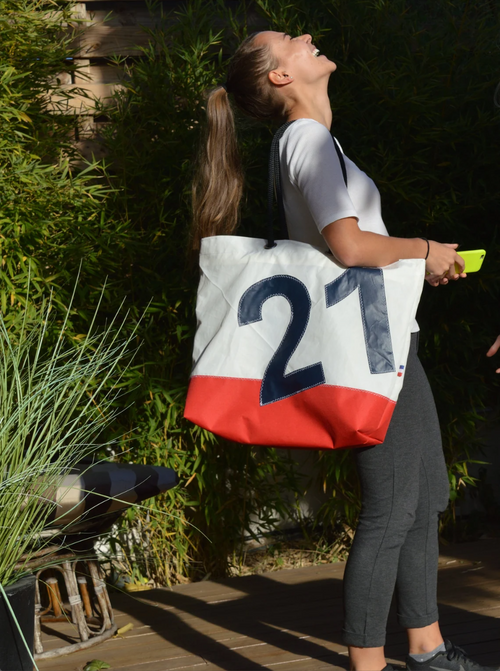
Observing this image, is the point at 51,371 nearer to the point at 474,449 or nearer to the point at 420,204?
the point at 420,204

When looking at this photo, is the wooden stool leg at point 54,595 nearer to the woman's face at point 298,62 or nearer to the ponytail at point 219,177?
the ponytail at point 219,177

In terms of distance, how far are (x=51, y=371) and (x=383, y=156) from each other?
1550 millimetres

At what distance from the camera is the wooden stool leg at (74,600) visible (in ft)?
7.02

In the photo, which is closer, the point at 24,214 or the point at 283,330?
the point at 283,330

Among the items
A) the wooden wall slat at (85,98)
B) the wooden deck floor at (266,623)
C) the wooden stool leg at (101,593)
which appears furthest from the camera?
the wooden wall slat at (85,98)

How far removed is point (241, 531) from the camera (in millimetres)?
2930

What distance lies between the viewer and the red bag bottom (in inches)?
54.7

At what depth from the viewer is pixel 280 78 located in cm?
159

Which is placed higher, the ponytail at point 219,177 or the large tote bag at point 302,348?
the ponytail at point 219,177

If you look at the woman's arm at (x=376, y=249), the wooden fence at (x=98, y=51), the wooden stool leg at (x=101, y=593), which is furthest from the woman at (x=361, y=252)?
the wooden fence at (x=98, y=51)

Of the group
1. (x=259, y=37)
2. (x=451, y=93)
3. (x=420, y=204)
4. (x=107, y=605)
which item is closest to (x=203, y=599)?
(x=107, y=605)

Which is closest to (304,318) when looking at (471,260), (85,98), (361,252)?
(361,252)

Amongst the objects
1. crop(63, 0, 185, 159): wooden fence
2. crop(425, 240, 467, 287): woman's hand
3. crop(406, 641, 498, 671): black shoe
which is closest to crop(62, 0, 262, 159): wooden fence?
crop(63, 0, 185, 159): wooden fence

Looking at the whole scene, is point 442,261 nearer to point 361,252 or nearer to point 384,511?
point 361,252
